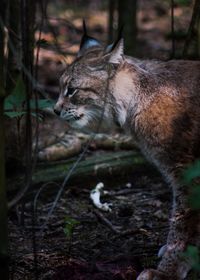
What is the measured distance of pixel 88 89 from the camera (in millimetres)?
4848

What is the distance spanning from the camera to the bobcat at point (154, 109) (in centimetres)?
442

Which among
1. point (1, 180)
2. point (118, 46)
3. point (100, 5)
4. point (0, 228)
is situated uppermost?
point (118, 46)

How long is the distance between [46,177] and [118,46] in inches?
81.4

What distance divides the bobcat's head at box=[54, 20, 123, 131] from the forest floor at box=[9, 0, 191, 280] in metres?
0.29

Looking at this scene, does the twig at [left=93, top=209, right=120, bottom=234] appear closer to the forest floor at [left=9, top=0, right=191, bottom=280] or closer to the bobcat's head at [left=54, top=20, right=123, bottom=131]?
the forest floor at [left=9, top=0, right=191, bottom=280]

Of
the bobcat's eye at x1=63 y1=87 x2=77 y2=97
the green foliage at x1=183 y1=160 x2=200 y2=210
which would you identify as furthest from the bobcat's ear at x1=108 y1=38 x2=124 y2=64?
the green foliage at x1=183 y1=160 x2=200 y2=210

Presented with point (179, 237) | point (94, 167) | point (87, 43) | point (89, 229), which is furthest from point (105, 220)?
point (87, 43)

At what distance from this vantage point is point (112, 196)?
20.7 feet

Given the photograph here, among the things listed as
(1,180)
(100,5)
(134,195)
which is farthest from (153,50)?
(1,180)

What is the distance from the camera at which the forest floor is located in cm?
445

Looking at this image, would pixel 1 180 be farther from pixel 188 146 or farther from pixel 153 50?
pixel 153 50

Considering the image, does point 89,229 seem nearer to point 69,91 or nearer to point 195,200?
point 69,91

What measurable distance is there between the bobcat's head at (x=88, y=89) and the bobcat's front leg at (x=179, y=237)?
86 centimetres

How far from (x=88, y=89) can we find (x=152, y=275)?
146 centimetres
